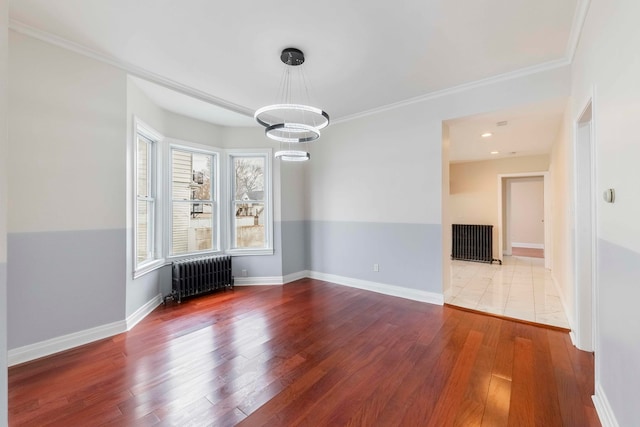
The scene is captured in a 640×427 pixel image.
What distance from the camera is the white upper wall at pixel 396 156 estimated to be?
10.3 feet

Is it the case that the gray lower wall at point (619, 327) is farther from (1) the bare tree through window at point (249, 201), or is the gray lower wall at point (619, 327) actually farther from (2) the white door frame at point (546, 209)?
(2) the white door frame at point (546, 209)

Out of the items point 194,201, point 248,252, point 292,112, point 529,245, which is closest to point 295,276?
point 248,252

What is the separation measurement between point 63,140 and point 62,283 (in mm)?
1381

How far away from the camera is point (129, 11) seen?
2115 mm

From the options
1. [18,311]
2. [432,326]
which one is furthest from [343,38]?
[18,311]

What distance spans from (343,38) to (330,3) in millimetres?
430

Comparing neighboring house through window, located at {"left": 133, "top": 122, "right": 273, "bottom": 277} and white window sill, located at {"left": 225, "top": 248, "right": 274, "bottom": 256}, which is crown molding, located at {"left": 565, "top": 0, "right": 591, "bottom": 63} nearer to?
neighboring house through window, located at {"left": 133, "top": 122, "right": 273, "bottom": 277}

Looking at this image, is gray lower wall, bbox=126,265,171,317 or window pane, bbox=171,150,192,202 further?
window pane, bbox=171,150,192,202

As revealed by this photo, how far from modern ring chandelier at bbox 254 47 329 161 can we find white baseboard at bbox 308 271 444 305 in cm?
233

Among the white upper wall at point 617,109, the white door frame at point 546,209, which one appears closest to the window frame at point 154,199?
the white upper wall at point 617,109

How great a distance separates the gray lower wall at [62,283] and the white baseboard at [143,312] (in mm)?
160

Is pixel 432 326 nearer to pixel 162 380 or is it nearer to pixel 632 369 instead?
pixel 632 369

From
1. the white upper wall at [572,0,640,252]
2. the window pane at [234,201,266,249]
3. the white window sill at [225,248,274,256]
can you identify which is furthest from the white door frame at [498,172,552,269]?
the window pane at [234,201,266,249]

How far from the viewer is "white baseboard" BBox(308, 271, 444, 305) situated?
3.72 m
